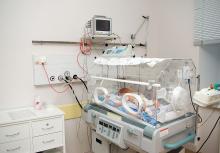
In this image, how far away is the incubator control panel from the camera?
Result: 1.70m

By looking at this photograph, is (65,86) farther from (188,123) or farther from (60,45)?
(188,123)

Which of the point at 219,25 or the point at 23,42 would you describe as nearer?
the point at 23,42

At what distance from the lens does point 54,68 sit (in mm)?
2314

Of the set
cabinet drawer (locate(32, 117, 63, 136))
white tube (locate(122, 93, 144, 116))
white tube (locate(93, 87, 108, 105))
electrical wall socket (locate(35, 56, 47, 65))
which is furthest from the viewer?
electrical wall socket (locate(35, 56, 47, 65))

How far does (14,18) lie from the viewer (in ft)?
6.86

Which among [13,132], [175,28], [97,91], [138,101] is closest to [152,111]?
[138,101]

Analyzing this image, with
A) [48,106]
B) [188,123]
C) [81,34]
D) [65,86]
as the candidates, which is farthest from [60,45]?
[188,123]

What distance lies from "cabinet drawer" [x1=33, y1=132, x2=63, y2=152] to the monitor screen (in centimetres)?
121

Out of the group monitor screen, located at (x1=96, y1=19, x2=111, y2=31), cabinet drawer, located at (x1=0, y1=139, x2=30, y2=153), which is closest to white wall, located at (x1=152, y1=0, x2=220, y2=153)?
monitor screen, located at (x1=96, y1=19, x2=111, y2=31)

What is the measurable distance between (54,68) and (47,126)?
693mm

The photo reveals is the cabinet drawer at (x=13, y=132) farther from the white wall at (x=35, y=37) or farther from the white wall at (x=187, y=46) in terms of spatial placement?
the white wall at (x=187, y=46)

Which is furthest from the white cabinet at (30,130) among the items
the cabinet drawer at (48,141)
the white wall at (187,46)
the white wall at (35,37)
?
the white wall at (187,46)

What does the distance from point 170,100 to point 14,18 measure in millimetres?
1744

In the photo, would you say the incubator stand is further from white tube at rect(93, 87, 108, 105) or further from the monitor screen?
the monitor screen
